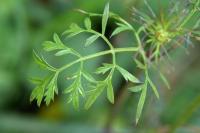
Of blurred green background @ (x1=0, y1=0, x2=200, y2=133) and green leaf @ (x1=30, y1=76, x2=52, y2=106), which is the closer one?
green leaf @ (x1=30, y1=76, x2=52, y2=106)

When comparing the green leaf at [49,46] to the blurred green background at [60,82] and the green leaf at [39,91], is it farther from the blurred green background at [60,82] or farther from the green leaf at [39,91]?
the blurred green background at [60,82]

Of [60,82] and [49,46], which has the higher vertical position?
[49,46]

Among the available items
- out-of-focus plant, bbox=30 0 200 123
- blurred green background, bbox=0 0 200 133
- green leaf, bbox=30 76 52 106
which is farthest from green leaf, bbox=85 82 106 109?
blurred green background, bbox=0 0 200 133

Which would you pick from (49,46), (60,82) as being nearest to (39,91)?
(49,46)

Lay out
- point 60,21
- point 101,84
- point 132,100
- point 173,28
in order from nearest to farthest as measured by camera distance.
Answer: point 101,84
point 173,28
point 132,100
point 60,21

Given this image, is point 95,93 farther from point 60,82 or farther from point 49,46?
Answer: point 60,82

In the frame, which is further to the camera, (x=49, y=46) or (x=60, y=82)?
(x=60, y=82)

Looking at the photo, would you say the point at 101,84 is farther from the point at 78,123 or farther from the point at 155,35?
the point at 78,123

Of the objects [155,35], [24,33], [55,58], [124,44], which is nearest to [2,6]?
[24,33]

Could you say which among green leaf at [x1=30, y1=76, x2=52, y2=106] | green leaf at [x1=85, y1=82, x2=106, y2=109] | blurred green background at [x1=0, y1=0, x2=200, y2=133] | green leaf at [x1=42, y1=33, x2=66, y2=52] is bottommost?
blurred green background at [x1=0, y1=0, x2=200, y2=133]

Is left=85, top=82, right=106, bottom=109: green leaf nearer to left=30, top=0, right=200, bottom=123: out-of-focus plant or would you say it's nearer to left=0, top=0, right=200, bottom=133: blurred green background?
left=30, top=0, right=200, bottom=123: out-of-focus plant

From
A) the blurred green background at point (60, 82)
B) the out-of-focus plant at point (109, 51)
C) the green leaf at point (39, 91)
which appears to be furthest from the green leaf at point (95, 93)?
the blurred green background at point (60, 82)
